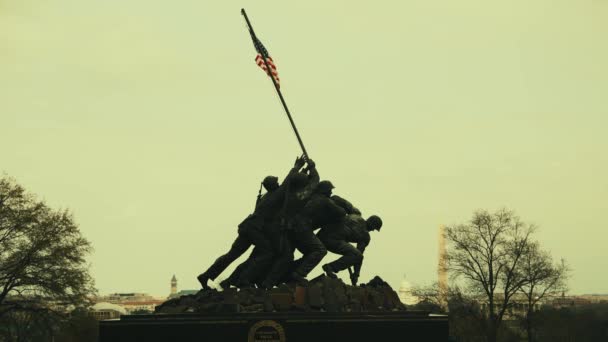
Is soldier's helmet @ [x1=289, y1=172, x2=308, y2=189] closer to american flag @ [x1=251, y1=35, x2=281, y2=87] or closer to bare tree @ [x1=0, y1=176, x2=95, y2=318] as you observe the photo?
american flag @ [x1=251, y1=35, x2=281, y2=87]

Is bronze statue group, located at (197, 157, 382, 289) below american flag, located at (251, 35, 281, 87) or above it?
below

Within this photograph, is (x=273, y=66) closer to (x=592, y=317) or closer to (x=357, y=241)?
(x=357, y=241)

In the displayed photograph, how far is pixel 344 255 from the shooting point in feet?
79.9

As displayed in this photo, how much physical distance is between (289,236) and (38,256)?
57.3ft

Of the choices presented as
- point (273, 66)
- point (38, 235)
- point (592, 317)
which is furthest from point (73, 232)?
point (592, 317)

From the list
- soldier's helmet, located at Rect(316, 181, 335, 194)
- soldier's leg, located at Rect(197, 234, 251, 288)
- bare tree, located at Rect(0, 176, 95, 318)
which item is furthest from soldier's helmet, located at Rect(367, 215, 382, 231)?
bare tree, located at Rect(0, 176, 95, 318)

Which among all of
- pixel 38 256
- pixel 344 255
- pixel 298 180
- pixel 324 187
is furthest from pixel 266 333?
pixel 38 256

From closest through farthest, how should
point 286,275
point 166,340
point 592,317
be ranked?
point 166,340, point 286,275, point 592,317

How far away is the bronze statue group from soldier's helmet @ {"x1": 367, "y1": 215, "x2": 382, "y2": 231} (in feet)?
3.42

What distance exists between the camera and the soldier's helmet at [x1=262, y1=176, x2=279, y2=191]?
24.2m

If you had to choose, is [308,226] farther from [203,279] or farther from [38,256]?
[38,256]

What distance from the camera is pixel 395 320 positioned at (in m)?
22.5

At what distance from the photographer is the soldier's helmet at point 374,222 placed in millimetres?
25391

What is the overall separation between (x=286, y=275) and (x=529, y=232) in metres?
25.4
